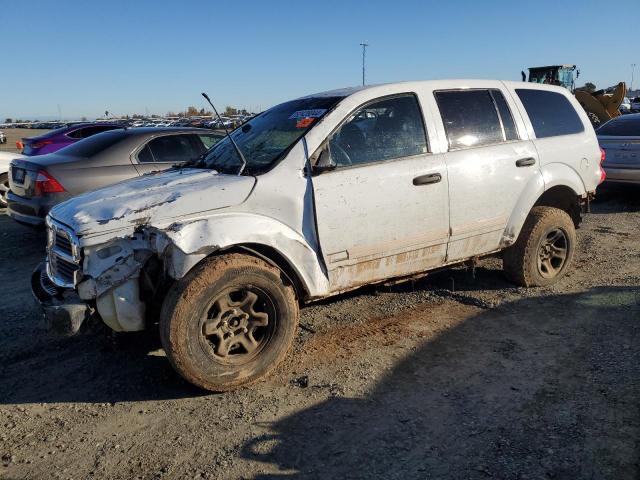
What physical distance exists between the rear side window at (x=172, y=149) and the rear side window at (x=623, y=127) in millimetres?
7289

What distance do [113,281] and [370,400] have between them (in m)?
1.76

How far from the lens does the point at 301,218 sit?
3.65m

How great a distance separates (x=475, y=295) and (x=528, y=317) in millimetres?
635

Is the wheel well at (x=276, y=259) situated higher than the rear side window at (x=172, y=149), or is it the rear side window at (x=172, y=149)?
the rear side window at (x=172, y=149)

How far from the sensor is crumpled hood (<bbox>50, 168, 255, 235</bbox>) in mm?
3234

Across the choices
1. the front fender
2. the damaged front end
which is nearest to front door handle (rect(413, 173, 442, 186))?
the front fender

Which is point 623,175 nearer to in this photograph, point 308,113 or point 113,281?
point 308,113

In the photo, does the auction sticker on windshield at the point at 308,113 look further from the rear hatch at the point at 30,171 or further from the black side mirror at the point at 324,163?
the rear hatch at the point at 30,171

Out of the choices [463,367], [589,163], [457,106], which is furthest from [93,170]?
[589,163]

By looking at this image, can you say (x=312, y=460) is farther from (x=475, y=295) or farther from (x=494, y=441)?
(x=475, y=295)

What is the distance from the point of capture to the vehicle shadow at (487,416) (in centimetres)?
269

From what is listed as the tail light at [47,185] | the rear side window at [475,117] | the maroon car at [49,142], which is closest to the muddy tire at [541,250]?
the rear side window at [475,117]

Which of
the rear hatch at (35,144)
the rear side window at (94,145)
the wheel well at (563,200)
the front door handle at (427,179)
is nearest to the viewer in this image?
the front door handle at (427,179)

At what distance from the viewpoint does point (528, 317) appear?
4523 millimetres
